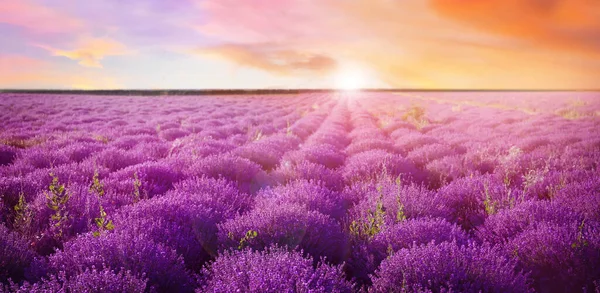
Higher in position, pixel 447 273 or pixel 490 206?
pixel 447 273

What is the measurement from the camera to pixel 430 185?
4648 millimetres

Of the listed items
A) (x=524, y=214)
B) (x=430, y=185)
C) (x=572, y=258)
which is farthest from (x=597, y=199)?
(x=430, y=185)

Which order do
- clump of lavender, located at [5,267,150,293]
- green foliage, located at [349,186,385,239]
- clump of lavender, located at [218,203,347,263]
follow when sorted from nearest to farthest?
1. clump of lavender, located at [5,267,150,293]
2. clump of lavender, located at [218,203,347,263]
3. green foliage, located at [349,186,385,239]

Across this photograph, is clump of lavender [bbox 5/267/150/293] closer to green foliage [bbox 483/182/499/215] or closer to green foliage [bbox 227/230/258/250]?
green foliage [bbox 227/230/258/250]

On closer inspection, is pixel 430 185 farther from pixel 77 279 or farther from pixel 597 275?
pixel 77 279

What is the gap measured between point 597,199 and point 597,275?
1210 millimetres

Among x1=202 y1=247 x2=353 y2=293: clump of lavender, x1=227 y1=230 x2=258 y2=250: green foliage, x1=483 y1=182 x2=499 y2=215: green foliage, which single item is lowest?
x1=483 y1=182 x2=499 y2=215: green foliage

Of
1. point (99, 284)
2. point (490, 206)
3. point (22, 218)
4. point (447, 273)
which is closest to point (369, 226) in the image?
point (447, 273)

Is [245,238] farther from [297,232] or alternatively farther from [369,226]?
[369,226]

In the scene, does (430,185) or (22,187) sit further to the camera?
(430,185)

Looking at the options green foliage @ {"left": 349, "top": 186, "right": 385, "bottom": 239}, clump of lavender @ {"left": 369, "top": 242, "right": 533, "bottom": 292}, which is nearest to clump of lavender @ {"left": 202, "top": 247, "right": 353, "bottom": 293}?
clump of lavender @ {"left": 369, "top": 242, "right": 533, "bottom": 292}

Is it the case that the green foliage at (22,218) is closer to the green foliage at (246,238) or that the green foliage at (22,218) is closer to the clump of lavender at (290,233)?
the clump of lavender at (290,233)

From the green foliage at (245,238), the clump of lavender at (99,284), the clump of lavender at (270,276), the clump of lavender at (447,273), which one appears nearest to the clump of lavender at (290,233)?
the green foliage at (245,238)

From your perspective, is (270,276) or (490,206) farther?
(490,206)
